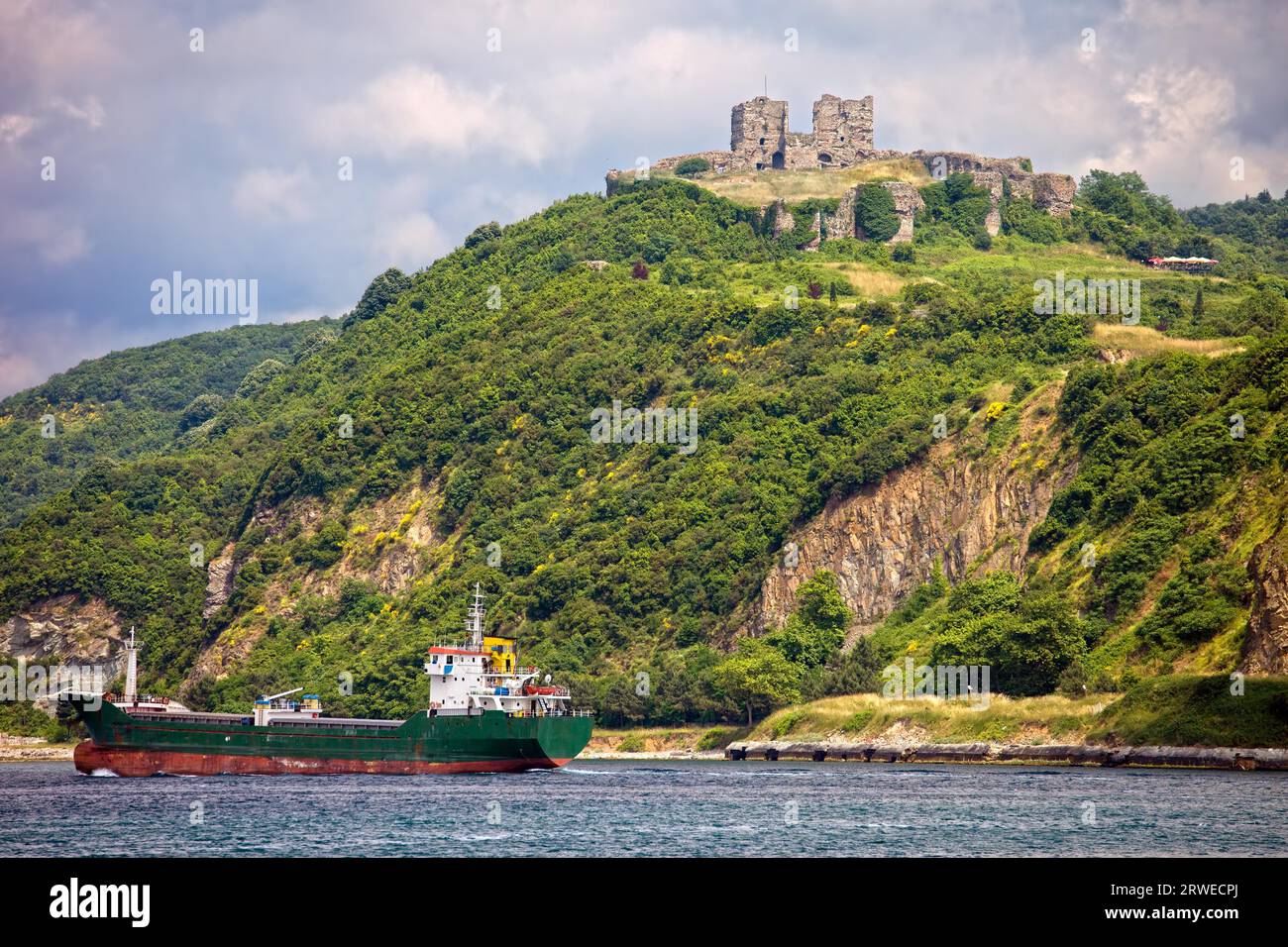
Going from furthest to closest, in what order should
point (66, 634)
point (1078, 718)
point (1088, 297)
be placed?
point (1088, 297), point (66, 634), point (1078, 718)

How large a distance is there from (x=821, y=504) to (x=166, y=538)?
86056 millimetres

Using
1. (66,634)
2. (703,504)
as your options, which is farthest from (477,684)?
(66,634)

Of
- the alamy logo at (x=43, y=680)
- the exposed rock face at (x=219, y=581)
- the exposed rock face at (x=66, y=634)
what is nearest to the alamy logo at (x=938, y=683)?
the exposed rock face at (x=219, y=581)

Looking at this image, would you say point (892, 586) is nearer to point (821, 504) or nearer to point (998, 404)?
point (821, 504)

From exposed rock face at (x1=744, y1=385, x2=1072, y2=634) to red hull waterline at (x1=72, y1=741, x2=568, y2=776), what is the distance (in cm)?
4698

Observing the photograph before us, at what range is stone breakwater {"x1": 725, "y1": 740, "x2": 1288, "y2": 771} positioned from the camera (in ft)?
267

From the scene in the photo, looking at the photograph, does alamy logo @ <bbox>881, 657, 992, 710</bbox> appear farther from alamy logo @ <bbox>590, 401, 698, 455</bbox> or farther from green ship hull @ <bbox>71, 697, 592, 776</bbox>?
alamy logo @ <bbox>590, 401, 698, 455</bbox>

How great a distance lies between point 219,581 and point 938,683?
9164 cm

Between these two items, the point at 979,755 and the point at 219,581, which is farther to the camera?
the point at 219,581

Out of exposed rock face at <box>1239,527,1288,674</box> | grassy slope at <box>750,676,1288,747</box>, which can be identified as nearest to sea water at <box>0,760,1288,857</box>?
grassy slope at <box>750,676,1288,747</box>

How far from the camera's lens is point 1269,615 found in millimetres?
87062
